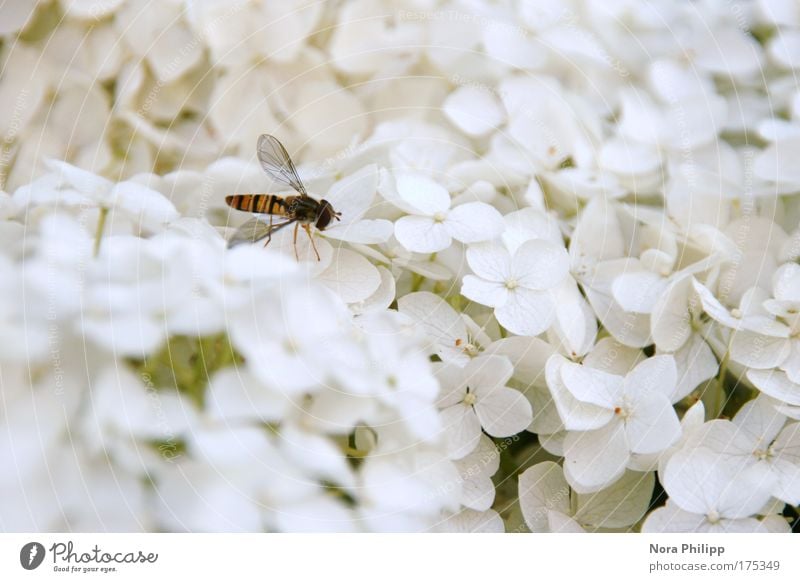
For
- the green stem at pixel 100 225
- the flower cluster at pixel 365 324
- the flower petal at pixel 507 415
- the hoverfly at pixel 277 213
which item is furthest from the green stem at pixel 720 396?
the green stem at pixel 100 225

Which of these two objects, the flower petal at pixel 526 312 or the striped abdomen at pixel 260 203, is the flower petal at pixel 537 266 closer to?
the flower petal at pixel 526 312

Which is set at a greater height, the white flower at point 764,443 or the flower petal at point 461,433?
the flower petal at point 461,433

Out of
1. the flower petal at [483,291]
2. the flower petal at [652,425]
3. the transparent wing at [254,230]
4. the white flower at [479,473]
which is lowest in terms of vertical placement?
the white flower at [479,473]

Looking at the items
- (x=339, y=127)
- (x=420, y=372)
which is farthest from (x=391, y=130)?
(x=420, y=372)

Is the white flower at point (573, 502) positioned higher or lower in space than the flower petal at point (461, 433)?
lower

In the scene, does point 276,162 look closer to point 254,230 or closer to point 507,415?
point 254,230

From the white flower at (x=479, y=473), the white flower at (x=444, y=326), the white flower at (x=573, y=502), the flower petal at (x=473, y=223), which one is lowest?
the white flower at (x=573, y=502)

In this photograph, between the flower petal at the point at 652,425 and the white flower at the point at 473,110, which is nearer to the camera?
the flower petal at the point at 652,425

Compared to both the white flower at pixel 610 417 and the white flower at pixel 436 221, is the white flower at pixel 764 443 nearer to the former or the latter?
the white flower at pixel 610 417

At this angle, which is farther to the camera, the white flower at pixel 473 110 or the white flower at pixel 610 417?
the white flower at pixel 473 110
